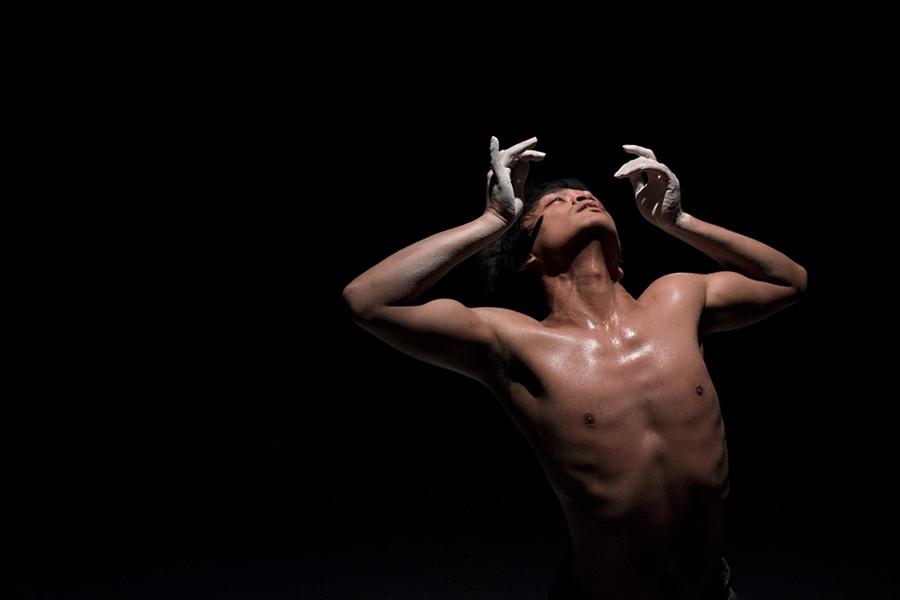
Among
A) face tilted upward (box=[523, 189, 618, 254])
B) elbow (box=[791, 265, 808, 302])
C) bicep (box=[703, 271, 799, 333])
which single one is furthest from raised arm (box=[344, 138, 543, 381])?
elbow (box=[791, 265, 808, 302])

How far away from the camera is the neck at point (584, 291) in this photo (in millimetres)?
1879

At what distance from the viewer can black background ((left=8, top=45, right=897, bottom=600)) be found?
2.65m

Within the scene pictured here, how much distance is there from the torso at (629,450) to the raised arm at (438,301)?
67 millimetres

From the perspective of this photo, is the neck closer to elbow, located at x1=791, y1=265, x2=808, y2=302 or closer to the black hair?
the black hair

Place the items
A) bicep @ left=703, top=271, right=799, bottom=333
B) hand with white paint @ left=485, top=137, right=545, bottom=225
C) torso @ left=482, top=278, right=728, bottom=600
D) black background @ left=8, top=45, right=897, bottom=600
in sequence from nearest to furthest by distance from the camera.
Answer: torso @ left=482, top=278, right=728, bottom=600 < hand with white paint @ left=485, top=137, right=545, bottom=225 < bicep @ left=703, top=271, right=799, bottom=333 < black background @ left=8, top=45, right=897, bottom=600

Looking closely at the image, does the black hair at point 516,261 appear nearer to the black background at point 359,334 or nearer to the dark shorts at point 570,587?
the dark shorts at point 570,587

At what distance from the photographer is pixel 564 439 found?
1.73 meters

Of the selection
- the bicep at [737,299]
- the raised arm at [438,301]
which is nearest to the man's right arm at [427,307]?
A: the raised arm at [438,301]

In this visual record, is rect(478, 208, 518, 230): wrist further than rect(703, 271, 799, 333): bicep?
No

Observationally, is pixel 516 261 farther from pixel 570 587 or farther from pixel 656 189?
pixel 570 587

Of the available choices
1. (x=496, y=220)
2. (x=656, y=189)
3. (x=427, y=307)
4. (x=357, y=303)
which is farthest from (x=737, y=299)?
(x=357, y=303)

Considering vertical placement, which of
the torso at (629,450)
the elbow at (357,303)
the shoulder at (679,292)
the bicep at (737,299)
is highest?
the elbow at (357,303)

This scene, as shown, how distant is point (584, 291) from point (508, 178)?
27 centimetres

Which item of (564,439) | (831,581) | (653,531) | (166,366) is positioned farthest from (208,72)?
(831,581)
